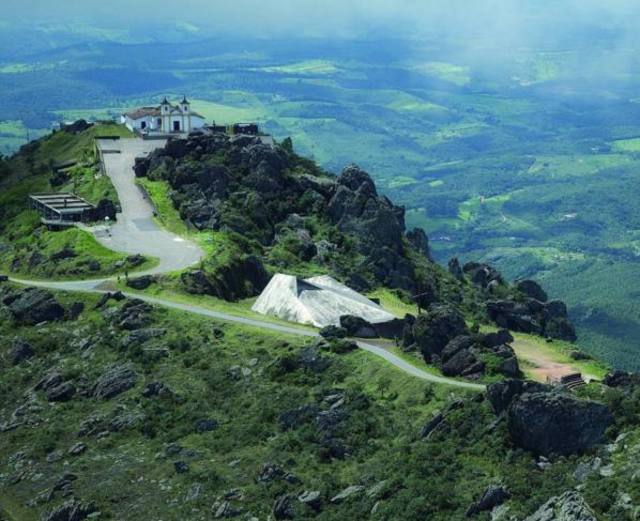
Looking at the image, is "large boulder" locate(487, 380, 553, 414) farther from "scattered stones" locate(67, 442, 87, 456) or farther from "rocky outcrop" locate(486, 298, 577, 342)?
"rocky outcrop" locate(486, 298, 577, 342)

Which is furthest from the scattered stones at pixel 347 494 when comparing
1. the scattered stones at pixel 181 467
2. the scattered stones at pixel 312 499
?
the scattered stones at pixel 181 467

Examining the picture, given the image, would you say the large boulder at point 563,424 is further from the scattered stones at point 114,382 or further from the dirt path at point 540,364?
the scattered stones at point 114,382

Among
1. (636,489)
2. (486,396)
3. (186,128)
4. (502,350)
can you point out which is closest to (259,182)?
(186,128)

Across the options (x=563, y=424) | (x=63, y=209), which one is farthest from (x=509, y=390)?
(x=63, y=209)

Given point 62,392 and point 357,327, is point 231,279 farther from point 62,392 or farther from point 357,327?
point 62,392

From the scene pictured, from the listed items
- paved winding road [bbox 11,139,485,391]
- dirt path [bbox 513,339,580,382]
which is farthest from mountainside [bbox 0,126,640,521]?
paved winding road [bbox 11,139,485,391]

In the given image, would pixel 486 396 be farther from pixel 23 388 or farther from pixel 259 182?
pixel 259 182
